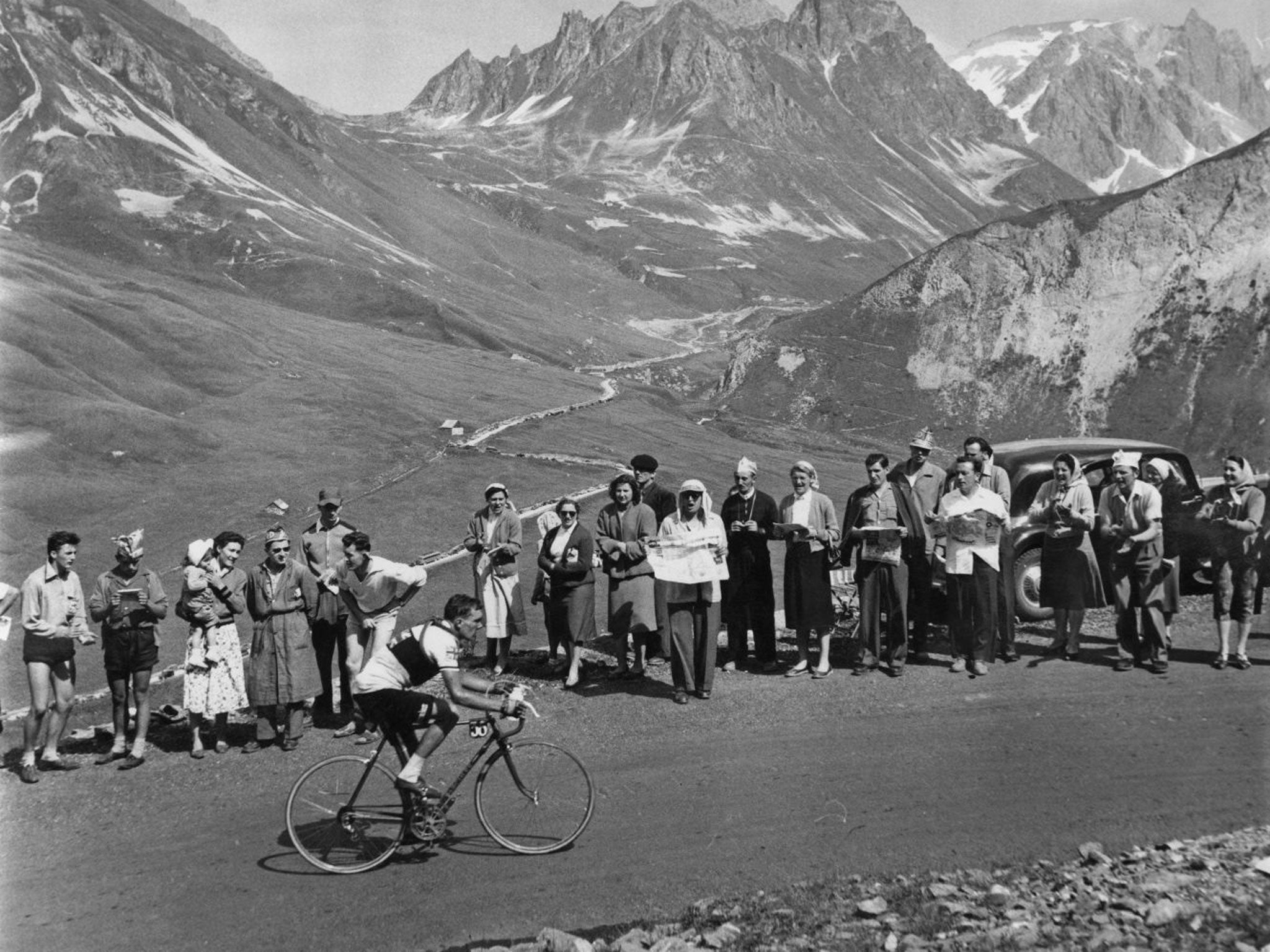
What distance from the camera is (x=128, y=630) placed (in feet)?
32.9

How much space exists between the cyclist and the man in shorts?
11.5 ft

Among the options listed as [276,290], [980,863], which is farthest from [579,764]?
[276,290]

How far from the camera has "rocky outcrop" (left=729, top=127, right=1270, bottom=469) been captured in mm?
34250

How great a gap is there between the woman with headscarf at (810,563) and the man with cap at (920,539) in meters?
0.91

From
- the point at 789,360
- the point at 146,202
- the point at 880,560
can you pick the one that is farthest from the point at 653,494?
the point at 146,202

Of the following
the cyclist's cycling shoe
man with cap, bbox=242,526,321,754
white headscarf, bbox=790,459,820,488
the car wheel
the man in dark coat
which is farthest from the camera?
the car wheel

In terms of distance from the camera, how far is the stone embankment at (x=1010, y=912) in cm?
599

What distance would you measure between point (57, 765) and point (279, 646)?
7.16ft

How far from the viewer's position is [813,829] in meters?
7.89

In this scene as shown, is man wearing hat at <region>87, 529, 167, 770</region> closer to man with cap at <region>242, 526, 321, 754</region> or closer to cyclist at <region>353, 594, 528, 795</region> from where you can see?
man with cap at <region>242, 526, 321, 754</region>

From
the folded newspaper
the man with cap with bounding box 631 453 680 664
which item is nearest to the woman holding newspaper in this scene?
the folded newspaper

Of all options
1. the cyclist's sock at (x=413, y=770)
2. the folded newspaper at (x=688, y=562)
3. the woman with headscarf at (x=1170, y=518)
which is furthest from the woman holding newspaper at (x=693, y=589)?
the woman with headscarf at (x=1170, y=518)

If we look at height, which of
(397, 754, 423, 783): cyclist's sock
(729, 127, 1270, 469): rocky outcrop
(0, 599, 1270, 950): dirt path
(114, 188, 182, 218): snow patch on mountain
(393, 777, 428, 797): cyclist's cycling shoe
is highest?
(114, 188, 182, 218): snow patch on mountain

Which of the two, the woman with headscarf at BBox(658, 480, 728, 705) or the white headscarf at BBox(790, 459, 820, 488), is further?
the white headscarf at BBox(790, 459, 820, 488)
